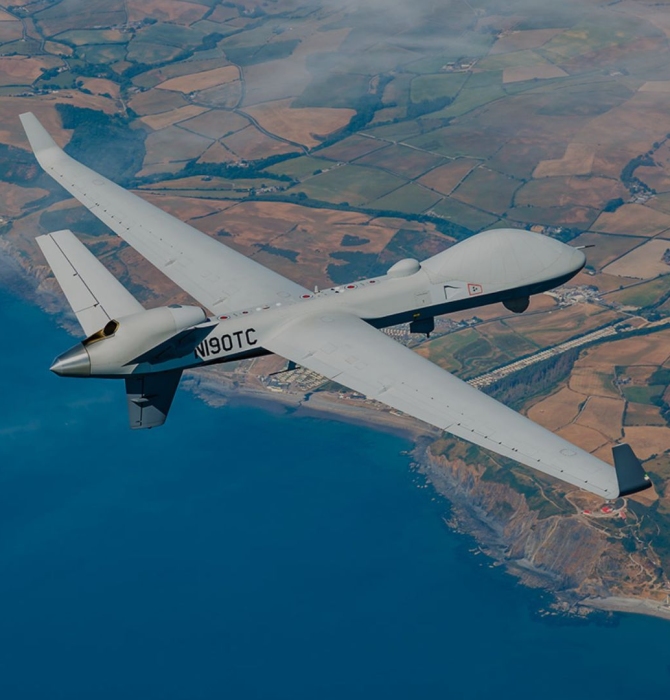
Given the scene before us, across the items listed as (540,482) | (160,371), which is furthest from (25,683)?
(160,371)

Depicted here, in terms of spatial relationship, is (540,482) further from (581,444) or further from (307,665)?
(307,665)

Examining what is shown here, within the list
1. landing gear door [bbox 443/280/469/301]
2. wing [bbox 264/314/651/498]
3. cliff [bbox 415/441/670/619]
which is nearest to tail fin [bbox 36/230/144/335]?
wing [bbox 264/314/651/498]

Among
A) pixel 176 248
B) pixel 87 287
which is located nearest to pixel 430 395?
pixel 87 287

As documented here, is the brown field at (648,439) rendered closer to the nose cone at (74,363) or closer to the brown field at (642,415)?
the brown field at (642,415)

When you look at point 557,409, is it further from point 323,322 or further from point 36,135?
point 323,322

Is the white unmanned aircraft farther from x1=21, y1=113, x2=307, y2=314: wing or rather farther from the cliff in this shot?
the cliff

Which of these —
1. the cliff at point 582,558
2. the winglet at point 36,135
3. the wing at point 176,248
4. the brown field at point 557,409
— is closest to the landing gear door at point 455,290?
the wing at point 176,248
